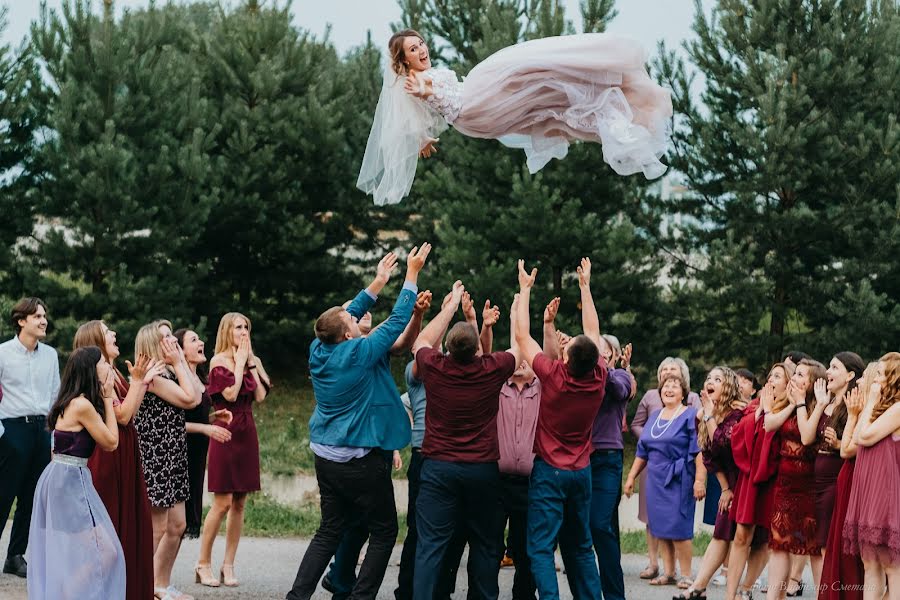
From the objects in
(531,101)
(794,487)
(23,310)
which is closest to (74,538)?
(23,310)

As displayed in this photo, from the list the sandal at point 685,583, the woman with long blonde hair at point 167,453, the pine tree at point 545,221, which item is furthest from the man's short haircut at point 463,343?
the pine tree at point 545,221

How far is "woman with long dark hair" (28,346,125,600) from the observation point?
6746mm

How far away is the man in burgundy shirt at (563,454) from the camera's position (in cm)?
746

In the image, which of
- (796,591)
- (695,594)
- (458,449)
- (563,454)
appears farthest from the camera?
(796,591)

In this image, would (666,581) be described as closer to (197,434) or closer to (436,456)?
(436,456)

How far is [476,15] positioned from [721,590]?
11429mm

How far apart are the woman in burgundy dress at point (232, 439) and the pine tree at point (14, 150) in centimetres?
849

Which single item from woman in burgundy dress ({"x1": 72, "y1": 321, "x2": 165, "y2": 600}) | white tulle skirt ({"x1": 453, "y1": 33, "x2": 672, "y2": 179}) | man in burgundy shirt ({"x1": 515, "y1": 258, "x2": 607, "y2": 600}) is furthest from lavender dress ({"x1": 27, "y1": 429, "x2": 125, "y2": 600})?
white tulle skirt ({"x1": 453, "y1": 33, "x2": 672, "y2": 179})

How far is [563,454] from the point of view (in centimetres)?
758

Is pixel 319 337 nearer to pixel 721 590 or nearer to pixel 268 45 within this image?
pixel 721 590

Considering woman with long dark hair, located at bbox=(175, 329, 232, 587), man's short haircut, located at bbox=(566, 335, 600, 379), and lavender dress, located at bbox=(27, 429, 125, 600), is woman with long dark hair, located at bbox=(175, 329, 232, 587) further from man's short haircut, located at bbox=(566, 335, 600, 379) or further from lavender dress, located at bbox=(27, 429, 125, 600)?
man's short haircut, located at bbox=(566, 335, 600, 379)

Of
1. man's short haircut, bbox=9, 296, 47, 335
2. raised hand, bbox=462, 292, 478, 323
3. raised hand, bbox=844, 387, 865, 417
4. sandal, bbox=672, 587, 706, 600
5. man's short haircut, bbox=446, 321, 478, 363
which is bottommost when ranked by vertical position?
sandal, bbox=672, 587, 706, 600

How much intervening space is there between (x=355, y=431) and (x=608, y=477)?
6.30 ft

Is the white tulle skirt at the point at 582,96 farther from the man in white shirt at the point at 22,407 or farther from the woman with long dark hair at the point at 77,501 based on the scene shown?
the man in white shirt at the point at 22,407
